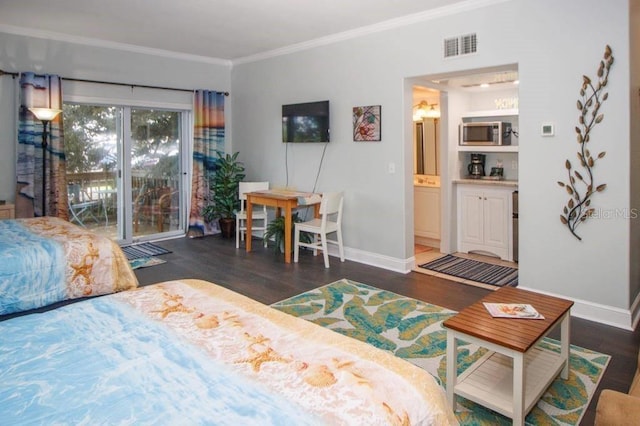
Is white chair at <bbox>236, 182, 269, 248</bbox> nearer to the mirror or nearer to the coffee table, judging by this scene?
the mirror

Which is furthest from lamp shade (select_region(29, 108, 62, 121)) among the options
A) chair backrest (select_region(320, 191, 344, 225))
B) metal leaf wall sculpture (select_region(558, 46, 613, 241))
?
metal leaf wall sculpture (select_region(558, 46, 613, 241))

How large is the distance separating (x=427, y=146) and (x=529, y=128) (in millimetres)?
2715

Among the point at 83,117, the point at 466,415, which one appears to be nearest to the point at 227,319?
the point at 466,415

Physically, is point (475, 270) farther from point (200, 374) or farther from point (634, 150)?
point (200, 374)

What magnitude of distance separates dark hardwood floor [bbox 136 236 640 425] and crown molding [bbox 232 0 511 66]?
101 inches

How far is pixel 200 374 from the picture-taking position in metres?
1.36

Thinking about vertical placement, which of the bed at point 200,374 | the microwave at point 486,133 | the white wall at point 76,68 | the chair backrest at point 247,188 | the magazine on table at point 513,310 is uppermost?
the white wall at point 76,68

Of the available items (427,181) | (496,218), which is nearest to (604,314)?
(496,218)

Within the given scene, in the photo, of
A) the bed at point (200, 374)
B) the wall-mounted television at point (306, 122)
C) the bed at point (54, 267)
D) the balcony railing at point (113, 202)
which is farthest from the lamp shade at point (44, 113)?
the bed at point (200, 374)

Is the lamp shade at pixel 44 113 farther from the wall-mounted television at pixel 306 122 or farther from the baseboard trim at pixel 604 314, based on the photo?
the baseboard trim at pixel 604 314

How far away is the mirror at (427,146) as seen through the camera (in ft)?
21.1

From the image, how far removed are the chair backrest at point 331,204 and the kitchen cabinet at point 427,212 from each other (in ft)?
4.80

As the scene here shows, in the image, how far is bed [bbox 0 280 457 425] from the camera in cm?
118

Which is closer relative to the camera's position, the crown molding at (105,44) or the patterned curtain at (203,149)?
the crown molding at (105,44)
